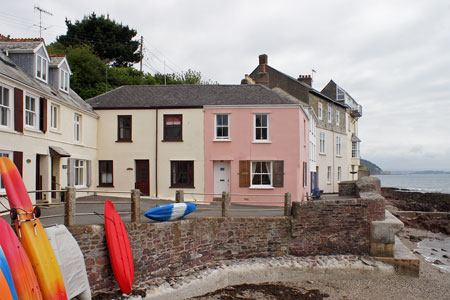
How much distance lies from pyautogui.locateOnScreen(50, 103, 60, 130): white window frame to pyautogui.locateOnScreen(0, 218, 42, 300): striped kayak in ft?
31.3

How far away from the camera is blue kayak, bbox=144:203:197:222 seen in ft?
36.0

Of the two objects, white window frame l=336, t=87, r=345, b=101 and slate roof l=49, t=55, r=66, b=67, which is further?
white window frame l=336, t=87, r=345, b=101

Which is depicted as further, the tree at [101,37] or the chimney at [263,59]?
the tree at [101,37]

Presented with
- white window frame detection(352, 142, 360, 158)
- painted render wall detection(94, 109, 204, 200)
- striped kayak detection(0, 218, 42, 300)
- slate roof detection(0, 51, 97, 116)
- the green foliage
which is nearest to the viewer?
striped kayak detection(0, 218, 42, 300)

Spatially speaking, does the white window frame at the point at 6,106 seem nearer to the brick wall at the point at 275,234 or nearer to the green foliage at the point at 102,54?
the brick wall at the point at 275,234

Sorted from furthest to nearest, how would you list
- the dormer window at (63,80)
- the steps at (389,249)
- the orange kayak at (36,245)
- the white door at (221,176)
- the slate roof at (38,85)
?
the white door at (221,176), the dormer window at (63,80), the slate roof at (38,85), the steps at (389,249), the orange kayak at (36,245)

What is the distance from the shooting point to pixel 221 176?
19.9 metres

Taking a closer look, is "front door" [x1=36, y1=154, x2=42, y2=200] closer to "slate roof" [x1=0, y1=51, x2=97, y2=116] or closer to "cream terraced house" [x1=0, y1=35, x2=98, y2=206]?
"cream terraced house" [x1=0, y1=35, x2=98, y2=206]

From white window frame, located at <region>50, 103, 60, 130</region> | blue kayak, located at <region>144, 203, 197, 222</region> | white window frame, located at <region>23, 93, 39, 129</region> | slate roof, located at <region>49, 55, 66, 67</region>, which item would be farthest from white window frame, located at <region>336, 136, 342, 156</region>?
white window frame, located at <region>23, 93, 39, 129</region>

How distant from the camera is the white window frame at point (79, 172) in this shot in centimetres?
1836

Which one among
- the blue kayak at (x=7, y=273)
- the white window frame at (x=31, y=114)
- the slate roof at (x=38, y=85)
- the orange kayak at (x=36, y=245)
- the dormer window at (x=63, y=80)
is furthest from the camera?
the dormer window at (x=63, y=80)

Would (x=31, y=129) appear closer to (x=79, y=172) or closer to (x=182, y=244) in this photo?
(x=79, y=172)

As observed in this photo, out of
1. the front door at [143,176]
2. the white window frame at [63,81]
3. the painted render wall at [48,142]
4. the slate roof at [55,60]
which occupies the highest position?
the slate roof at [55,60]

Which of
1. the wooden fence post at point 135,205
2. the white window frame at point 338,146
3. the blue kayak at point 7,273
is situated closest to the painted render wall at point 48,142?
the wooden fence post at point 135,205
